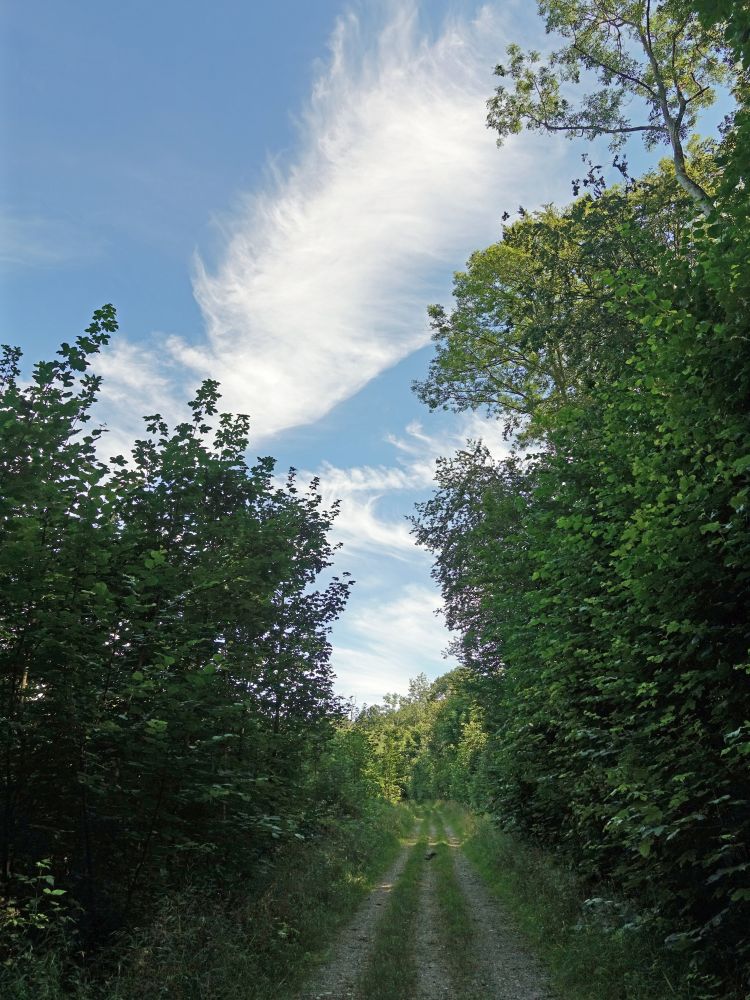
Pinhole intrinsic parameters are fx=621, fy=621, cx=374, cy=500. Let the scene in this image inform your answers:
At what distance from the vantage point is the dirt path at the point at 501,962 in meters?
8.58

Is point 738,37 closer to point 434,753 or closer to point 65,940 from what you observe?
point 65,940

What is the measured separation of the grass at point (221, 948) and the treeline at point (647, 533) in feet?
16.2

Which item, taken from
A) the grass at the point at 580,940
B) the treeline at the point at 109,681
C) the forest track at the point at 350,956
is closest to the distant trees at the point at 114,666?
the treeline at the point at 109,681

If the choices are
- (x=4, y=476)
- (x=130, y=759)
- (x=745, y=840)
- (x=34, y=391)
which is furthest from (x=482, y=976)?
(x=34, y=391)

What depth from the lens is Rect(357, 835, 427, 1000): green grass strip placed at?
28.0ft

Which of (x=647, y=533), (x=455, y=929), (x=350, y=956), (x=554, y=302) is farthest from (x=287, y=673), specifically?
(x=554, y=302)

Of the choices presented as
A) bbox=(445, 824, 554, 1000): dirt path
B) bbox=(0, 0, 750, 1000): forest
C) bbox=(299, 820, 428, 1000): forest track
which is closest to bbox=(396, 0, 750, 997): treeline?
bbox=(0, 0, 750, 1000): forest

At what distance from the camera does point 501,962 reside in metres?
10.0

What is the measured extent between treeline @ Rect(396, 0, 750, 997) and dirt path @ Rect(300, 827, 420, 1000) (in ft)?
13.3

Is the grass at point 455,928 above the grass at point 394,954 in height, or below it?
below

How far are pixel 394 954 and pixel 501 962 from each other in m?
1.73

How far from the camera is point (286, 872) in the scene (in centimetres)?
1339

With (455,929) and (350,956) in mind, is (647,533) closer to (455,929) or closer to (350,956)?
(350,956)

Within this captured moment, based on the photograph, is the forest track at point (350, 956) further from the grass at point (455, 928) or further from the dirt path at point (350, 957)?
the grass at point (455, 928)
